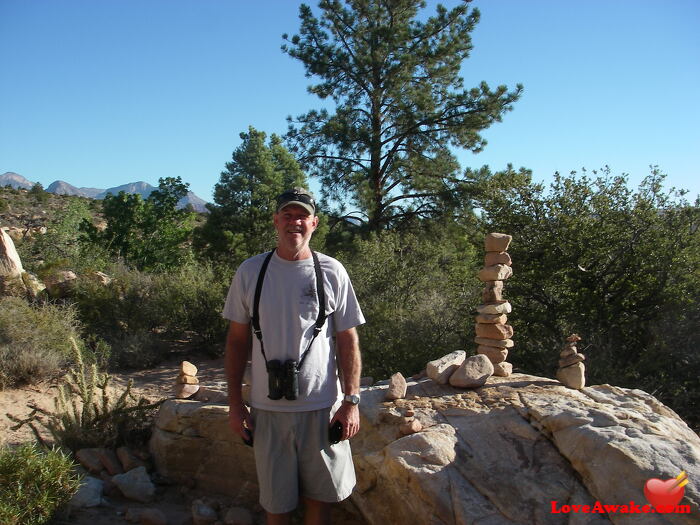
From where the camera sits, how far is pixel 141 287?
1101 centimetres

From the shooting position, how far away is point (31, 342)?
7824 millimetres

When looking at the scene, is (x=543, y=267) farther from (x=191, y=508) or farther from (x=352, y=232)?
(x=352, y=232)

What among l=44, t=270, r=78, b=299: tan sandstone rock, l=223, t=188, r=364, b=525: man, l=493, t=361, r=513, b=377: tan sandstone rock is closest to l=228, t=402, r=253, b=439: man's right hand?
l=223, t=188, r=364, b=525: man

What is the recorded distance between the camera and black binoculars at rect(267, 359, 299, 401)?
2.71 meters

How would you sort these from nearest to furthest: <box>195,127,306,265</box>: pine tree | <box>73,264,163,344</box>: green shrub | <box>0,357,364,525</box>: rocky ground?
<box>0,357,364,525</box>: rocky ground, <box>73,264,163,344</box>: green shrub, <box>195,127,306,265</box>: pine tree

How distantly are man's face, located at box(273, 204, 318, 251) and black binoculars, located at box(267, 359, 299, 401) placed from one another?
629 millimetres

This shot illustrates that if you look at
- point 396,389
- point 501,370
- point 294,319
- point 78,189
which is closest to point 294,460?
point 294,319

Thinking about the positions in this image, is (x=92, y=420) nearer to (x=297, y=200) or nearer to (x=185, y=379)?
(x=185, y=379)

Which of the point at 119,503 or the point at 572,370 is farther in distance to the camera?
the point at 572,370

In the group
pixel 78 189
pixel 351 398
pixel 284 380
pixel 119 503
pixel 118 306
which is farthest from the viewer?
pixel 78 189

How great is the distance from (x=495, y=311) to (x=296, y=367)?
9.73ft

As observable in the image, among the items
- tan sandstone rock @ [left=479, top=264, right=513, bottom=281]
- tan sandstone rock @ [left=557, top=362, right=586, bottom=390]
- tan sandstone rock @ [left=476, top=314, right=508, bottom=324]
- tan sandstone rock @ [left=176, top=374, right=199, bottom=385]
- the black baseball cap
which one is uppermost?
the black baseball cap

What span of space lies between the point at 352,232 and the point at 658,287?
981 centimetres

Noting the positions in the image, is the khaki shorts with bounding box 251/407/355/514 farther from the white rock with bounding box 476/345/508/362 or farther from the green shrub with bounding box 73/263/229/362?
the green shrub with bounding box 73/263/229/362
